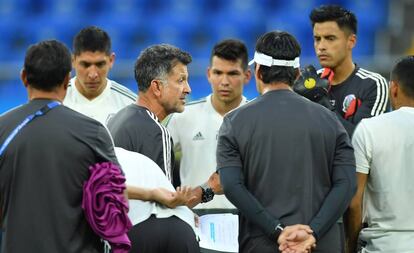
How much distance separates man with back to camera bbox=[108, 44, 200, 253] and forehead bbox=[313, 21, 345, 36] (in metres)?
1.14

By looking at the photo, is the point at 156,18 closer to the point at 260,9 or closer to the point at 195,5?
the point at 195,5

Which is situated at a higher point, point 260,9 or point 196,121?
point 260,9

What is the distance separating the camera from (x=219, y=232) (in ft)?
21.2

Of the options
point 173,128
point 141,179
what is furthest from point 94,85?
point 141,179

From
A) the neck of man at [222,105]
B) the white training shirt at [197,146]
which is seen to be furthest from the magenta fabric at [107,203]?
the neck of man at [222,105]

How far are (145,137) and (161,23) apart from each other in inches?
286

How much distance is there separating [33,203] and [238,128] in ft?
3.68

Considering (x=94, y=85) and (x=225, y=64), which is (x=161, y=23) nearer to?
(x=94, y=85)

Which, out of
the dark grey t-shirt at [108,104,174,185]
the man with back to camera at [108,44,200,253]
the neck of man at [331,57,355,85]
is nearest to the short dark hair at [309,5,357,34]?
the neck of man at [331,57,355,85]

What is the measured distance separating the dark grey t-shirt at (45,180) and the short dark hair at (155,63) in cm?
126

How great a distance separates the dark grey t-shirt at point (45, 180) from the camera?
14.5 ft

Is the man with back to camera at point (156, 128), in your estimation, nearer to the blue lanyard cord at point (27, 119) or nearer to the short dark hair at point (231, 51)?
the blue lanyard cord at point (27, 119)

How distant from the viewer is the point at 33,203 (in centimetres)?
441

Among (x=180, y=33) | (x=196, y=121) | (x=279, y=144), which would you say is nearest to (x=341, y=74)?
(x=196, y=121)
